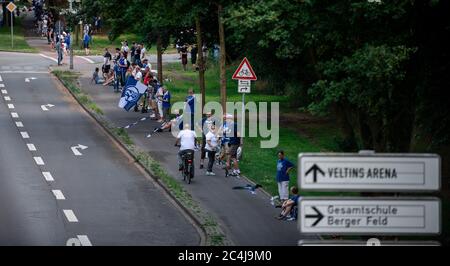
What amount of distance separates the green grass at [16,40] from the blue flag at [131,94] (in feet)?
97.0

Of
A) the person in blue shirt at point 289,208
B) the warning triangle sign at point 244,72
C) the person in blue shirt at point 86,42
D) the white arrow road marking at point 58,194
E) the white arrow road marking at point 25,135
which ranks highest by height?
the warning triangle sign at point 244,72

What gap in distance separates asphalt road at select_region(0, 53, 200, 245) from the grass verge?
0.28 m

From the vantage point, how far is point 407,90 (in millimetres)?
25141

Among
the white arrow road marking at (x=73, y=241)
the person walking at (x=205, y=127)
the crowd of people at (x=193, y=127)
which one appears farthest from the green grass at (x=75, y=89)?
the white arrow road marking at (x=73, y=241)

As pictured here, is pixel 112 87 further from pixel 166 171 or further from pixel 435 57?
pixel 435 57

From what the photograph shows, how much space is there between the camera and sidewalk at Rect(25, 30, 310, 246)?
78.8ft

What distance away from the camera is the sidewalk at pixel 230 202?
2402cm

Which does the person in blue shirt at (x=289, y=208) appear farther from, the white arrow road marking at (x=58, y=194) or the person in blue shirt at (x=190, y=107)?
the person in blue shirt at (x=190, y=107)

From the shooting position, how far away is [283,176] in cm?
2730

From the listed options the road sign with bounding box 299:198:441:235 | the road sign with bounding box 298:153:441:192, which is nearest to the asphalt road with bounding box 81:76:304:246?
the road sign with bounding box 299:198:441:235

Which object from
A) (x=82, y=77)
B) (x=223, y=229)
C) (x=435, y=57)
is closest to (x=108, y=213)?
(x=223, y=229)

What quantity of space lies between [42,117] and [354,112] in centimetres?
1957

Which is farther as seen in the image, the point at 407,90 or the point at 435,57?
the point at 407,90

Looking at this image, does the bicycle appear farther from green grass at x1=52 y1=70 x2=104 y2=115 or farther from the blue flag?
green grass at x1=52 y1=70 x2=104 y2=115
